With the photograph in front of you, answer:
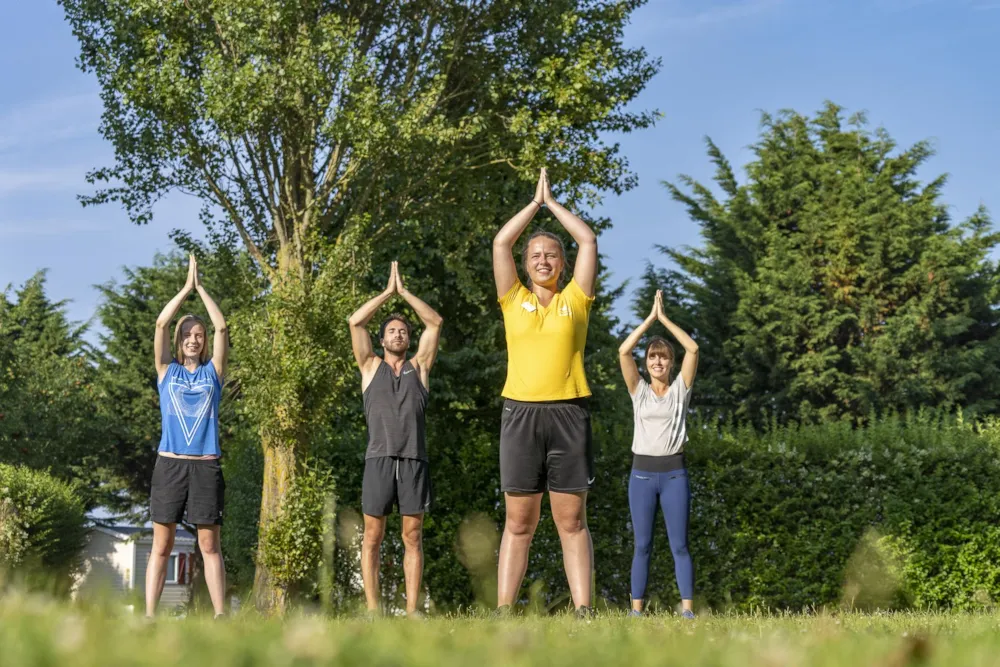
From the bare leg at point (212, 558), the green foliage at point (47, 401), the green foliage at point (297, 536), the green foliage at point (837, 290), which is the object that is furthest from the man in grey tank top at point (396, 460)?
the green foliage at point (837, 290)

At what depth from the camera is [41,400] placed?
87.5ft

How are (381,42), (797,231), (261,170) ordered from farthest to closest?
1. (797,231)
2. (381,42)
3. (261,170)

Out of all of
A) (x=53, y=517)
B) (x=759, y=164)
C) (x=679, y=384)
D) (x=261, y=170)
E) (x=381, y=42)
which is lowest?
(x=53, y=517)

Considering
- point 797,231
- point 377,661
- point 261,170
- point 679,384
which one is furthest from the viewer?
point 797,231

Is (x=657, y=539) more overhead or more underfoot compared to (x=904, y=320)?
more underfoot

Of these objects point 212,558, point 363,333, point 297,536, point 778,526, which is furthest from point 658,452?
point 297,536

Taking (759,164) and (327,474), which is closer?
(327,474)

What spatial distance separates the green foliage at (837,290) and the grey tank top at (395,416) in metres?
21.5

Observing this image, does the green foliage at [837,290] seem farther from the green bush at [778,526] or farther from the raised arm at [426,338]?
the raised arm at [426,338]

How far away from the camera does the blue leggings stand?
800 centimetres

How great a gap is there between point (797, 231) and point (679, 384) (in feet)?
79.6

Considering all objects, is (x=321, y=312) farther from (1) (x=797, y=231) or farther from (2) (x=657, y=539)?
(1) (x=797, y=231)

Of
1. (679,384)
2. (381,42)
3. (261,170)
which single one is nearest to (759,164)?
(381,42)

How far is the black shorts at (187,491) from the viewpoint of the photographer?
7113mm
